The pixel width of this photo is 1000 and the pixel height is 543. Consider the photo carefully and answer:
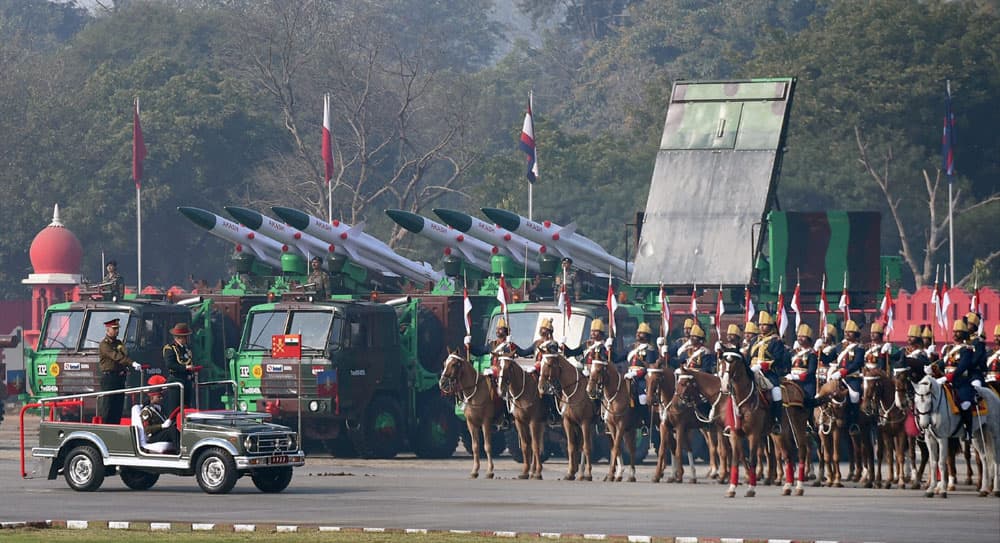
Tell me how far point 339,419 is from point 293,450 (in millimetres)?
8488

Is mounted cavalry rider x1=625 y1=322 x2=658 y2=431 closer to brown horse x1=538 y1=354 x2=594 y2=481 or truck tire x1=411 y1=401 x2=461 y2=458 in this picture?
brown horse x1=538 y1=354 x2=594 y2=481

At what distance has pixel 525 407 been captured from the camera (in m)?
29.3

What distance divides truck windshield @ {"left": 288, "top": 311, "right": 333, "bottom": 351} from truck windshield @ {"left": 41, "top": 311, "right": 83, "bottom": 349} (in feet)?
12.2

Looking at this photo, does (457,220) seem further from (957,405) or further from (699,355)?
(957,405)

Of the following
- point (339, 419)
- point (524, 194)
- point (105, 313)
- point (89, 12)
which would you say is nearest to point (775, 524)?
point (339, 419)

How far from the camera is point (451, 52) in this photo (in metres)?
120

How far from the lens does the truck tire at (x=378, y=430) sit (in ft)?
113

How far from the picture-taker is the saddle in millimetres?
25375

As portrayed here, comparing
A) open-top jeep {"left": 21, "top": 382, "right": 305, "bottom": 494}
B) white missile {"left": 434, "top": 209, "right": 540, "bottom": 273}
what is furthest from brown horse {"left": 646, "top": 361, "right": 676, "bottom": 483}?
white missile {"left": 434, "top": 209, "right": 540, "bottom": 273}

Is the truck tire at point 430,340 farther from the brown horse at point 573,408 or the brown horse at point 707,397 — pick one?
the brown horse at point 707,397

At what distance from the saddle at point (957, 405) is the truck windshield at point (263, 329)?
12.2 m

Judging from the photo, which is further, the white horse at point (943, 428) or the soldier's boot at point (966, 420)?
the soldier's boot at point (966, 420)

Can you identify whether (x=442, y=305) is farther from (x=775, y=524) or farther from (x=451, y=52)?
(x=451, y=52)

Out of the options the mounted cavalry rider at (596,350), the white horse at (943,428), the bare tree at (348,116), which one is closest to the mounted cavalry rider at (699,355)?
the mounted cavalry rider at (596,350)
